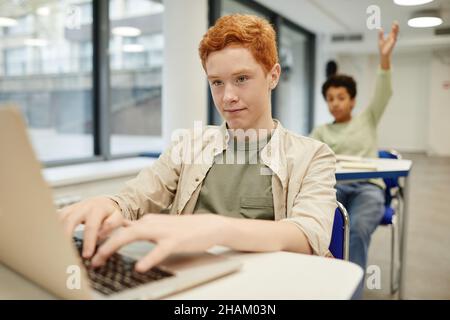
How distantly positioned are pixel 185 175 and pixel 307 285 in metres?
0.68

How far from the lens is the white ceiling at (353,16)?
5.79 meters

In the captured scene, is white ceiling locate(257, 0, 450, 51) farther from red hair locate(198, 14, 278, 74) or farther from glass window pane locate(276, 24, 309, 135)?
red hair locate(198, 14, 278, 74)

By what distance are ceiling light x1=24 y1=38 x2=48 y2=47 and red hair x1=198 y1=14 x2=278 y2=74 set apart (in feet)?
7.35

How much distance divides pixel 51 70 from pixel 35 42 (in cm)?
24

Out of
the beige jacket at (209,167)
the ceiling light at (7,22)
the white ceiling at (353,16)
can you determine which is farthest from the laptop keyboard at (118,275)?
the white ceiling at (353,16)

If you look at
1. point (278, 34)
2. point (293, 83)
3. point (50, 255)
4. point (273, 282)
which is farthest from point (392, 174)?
point (293, 83)

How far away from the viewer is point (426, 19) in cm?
539

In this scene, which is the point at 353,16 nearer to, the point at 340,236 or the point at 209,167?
the point at 340,236

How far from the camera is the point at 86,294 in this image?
508mm

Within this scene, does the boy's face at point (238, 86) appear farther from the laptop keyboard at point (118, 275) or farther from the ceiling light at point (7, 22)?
the ceiling light at point (7, 22)

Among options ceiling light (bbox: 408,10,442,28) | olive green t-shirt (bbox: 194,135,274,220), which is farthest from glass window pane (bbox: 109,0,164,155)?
ceiling light (bbox: 408,10,442,28)

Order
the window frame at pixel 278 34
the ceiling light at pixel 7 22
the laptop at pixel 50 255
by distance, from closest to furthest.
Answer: the laptop at pixel 50 255, the ceiling light at pixel 7 22, the window frame at pixel 278 34
